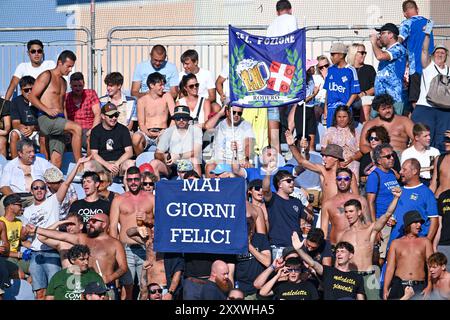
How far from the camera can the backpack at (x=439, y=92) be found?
19.0 m

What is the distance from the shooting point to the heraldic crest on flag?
1844 centimetres

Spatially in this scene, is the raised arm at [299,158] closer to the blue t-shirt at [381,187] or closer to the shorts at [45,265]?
the blue t-shirt at [381,187]

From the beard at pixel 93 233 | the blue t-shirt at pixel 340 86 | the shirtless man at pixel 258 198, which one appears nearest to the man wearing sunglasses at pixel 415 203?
the shirtless man at pixel 258 198

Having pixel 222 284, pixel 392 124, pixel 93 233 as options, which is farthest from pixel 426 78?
pixel 93 233

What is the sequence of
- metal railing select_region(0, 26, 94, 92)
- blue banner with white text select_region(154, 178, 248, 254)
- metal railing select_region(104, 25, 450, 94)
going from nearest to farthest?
blue banner with white text select_region(154, 178, 248, 254) < metal railing select_region(104, 25, 450, 94) < metal railing select_region(0, 26, 94, 92)

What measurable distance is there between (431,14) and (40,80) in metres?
6.38

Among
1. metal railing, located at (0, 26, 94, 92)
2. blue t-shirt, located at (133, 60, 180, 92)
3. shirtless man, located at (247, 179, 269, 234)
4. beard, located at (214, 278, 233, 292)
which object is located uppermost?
metal railing, located at (0, 26, 94, 92)

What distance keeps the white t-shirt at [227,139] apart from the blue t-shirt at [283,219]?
A: 1.45 m

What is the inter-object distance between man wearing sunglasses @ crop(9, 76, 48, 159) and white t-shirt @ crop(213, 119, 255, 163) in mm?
2418

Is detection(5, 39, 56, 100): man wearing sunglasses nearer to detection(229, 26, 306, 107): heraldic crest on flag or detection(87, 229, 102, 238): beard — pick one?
detection(229, 26, 306, 107): heraldic crest on flag

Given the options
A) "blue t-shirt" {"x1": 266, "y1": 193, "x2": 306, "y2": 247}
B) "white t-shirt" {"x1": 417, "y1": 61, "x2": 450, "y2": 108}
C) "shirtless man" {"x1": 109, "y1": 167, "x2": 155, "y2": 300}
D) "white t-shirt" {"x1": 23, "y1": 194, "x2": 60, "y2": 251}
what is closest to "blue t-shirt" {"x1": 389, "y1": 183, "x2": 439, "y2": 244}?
"blue t-shirt" {"x1": 266, "y1": 193, "x2": 306, "y2": 247}

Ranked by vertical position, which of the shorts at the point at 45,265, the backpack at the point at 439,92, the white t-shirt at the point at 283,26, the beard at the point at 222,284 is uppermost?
the white t-shirt at the point at 283,26

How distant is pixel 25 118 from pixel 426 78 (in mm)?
5475

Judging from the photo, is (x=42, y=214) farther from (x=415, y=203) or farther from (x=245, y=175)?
(x=415, y=203)
